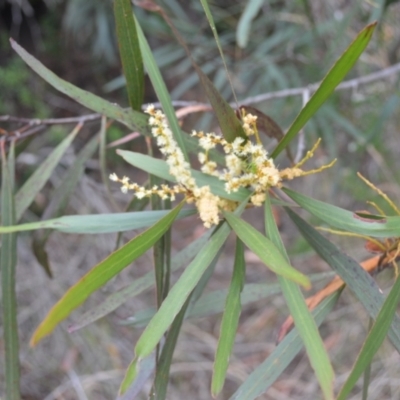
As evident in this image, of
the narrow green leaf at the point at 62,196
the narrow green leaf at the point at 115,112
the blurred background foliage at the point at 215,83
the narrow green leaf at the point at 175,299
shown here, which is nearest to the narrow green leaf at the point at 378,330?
the narrow green leaf at the point at 175,299

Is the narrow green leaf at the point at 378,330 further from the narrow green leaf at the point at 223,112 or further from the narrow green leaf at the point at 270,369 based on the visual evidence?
the narrow green leaf at the point at 223,112

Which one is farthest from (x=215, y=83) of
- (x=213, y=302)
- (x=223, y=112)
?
(x=223, y=112)

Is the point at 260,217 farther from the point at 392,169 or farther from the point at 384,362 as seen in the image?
the point at 384,362

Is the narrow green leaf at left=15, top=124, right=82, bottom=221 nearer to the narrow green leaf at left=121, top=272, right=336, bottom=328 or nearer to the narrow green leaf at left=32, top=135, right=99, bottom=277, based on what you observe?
the narrow green leaf at left=32, top=135, right=99, bottom=277

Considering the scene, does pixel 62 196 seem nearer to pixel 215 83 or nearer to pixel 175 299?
pixel 175 299

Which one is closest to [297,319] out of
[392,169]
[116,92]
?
[392,169]

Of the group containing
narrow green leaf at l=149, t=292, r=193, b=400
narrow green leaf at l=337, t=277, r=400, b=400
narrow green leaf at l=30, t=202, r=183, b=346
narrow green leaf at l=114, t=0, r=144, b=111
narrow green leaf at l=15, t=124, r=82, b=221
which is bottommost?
narrow green leaf at l=149, t=292, r=193, b=400

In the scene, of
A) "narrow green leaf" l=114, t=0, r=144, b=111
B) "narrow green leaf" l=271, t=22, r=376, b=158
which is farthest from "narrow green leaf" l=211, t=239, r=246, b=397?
"narrow green leaf" l=114, t=0, r=144, b=111
